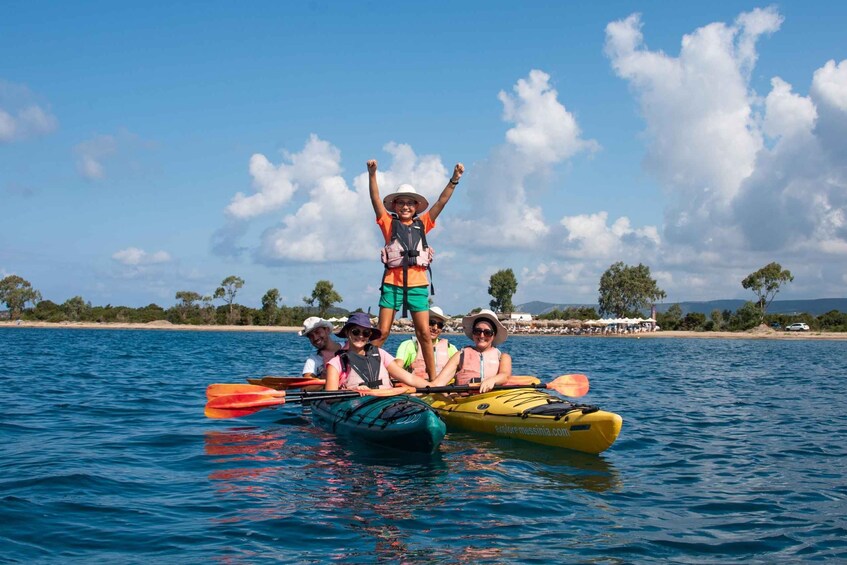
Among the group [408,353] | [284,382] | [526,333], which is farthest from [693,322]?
[284,382]

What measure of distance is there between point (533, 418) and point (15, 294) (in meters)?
109

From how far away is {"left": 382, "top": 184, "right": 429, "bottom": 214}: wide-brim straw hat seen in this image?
1024 centimetres

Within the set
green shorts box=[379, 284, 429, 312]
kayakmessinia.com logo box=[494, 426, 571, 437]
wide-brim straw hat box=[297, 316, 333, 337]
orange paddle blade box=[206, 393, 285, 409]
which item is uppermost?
green shorts box=[379, 284, 429, 312]

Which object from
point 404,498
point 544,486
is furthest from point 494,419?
point 404,498

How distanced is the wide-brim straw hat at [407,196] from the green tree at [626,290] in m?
99.8

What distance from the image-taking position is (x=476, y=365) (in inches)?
413

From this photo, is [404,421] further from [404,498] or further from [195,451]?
[195,451]

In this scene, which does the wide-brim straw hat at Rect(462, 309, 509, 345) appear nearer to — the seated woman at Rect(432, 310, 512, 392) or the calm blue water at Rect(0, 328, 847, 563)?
the seated woman at Rect(432, 310, 512, 392)

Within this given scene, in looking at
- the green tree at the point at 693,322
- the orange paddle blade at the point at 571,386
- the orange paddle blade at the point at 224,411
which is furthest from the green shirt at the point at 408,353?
the green tree at the point at 693,322

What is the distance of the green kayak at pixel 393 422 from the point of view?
830 cm

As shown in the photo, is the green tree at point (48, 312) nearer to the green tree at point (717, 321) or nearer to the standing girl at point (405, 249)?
the green tree at point (717, 321)

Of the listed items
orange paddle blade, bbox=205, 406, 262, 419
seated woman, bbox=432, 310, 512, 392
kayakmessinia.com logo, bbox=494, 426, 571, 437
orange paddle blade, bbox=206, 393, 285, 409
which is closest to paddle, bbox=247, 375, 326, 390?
orange paddle blade, bbox=206, 393, 285, 409

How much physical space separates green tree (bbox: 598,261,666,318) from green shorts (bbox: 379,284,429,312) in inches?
3934

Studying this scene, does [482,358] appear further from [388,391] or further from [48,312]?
[48,312]
